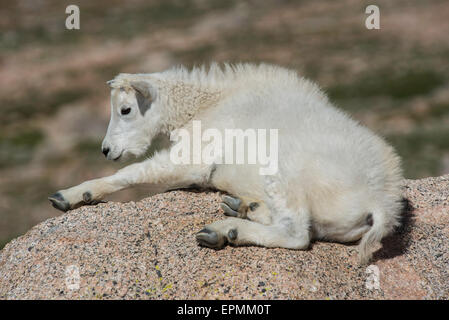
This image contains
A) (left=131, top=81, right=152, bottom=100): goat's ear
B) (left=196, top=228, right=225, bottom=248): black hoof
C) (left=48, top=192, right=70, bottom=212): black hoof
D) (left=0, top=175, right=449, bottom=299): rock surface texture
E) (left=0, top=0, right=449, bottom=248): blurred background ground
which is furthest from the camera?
(left=0, top=0, right=449, bottom=248): blurred background ground

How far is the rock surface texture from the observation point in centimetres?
521

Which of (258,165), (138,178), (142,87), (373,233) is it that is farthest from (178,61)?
(373,233)

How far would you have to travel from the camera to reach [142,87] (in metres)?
6.95

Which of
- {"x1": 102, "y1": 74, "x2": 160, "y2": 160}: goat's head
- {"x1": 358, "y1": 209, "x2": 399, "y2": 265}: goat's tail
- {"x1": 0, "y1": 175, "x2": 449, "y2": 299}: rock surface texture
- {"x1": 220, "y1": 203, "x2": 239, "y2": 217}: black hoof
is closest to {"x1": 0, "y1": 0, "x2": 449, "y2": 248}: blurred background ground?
{"x1": 102, "y1": 74, "x2": 160, "y2": 160}: goat's head

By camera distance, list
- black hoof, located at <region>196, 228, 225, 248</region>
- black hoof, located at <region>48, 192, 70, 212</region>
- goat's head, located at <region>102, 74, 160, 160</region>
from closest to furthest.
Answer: black hoof, located at <region>196, 228, 225, 248</region> → black hoof, located at <region>48, 192, 70, 212</region> → goat's head, located at <region>102, 74, 160, 160</region>

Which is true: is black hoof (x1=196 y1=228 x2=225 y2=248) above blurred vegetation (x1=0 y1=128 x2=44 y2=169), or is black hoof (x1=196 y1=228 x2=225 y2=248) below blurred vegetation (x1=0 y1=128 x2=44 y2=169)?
above

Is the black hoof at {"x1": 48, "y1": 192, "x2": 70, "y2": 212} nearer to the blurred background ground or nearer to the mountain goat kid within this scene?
the mountain goat kid

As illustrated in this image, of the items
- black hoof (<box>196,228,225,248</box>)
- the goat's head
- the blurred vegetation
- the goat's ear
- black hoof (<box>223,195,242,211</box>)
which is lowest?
the blurred vegetation

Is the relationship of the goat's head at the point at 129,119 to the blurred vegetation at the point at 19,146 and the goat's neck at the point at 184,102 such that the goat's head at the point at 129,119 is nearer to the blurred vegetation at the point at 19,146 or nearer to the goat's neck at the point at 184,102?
the goat's neck at the point at 184,102

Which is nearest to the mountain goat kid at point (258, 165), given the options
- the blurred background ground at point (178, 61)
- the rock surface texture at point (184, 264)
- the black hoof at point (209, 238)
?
the black hoof at point (209, 238)

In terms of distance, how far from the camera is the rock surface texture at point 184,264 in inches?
205

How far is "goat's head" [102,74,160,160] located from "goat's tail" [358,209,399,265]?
3206 millimetres

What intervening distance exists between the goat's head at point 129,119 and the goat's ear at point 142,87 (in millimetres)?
35

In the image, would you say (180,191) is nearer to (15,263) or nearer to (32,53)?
(15,263)
